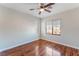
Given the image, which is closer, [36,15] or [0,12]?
[36,15]

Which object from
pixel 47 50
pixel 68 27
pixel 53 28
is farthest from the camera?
pixel 47 50

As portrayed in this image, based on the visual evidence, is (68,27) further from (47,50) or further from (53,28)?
(47,50)

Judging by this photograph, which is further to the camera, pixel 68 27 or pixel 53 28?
pixel 68 27

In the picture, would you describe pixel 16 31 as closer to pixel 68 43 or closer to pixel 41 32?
pixel 41 32

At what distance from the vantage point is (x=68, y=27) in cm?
156

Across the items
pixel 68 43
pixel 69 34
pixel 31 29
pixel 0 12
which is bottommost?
pixel 68 43

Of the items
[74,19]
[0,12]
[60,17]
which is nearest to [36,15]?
[60,17]

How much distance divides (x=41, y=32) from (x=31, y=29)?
9.0 inches

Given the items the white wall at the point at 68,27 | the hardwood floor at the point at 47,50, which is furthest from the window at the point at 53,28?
the hardwood floor at the point at 47,50

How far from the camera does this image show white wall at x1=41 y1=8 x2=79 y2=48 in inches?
50.9

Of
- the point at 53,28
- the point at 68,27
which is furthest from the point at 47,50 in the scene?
the point at 53,28

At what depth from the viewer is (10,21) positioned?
92.4 inches

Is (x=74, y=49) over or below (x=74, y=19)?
below

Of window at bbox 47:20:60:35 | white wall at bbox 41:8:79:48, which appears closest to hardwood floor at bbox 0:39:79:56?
white wall at bbox 41:8:79:48
